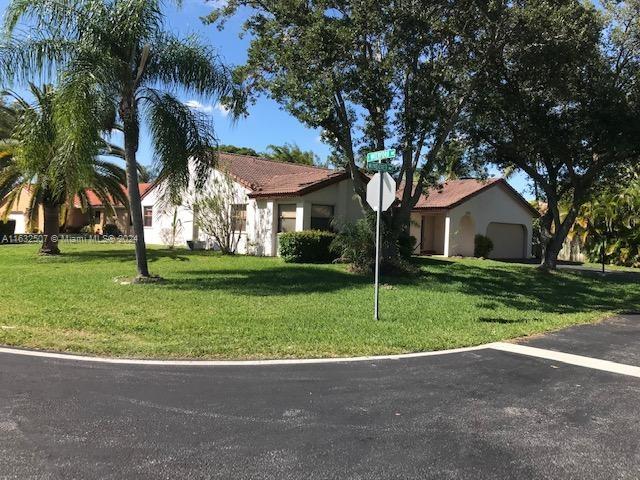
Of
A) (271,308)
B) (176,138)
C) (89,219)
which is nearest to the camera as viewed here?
(271,308)

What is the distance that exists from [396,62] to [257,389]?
37.3ft

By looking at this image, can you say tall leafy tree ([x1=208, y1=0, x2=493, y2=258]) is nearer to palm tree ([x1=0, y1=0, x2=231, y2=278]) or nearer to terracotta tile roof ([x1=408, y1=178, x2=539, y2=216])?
palm tree ([x1=0, y1=0, x2=231, y2=278])

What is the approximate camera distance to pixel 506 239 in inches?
1326

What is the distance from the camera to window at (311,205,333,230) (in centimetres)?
2344

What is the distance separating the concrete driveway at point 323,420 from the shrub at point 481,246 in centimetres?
2286

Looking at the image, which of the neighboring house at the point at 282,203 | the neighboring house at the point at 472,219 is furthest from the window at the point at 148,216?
the neighboring house at the point at 472,219

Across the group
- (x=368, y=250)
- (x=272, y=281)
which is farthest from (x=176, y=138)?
(x=368, y=250)

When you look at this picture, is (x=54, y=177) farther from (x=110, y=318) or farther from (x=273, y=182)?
(x=273, y=182)

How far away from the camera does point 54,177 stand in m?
15.6

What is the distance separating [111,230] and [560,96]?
32877mm

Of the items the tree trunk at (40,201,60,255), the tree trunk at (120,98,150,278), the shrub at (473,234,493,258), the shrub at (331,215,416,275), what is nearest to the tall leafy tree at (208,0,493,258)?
the shrub at (331,215,416,275)

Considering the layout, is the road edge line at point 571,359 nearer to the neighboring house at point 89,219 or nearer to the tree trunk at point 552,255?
the tree trunk at point 552,255

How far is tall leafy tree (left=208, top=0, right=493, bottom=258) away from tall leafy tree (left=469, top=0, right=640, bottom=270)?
115 cm

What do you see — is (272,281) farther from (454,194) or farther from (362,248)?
(454,194)
